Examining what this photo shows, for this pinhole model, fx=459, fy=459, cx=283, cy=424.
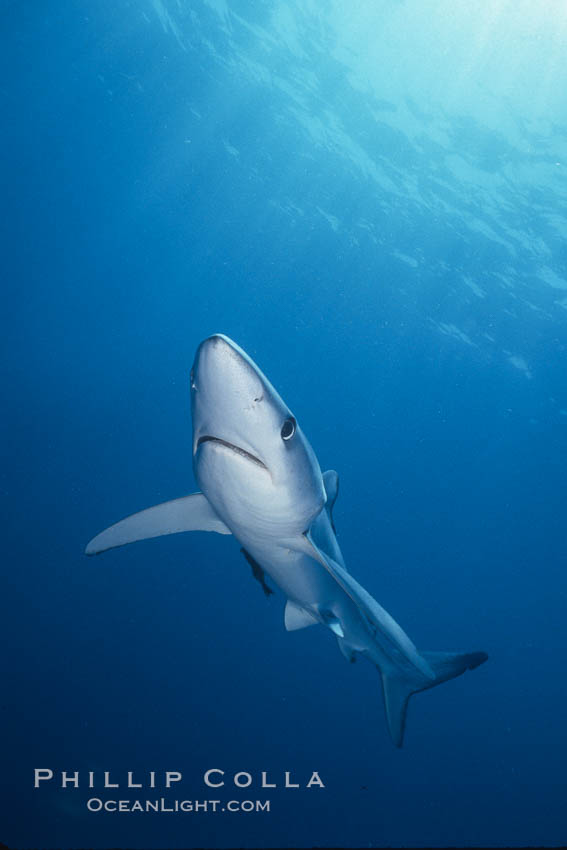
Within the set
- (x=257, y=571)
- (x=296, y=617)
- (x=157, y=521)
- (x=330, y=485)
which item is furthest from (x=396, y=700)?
(x=157, y=521)

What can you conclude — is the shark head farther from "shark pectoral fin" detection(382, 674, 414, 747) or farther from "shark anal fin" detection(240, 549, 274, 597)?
"shark pectoral fin" detection(382, 674, 414, 747)

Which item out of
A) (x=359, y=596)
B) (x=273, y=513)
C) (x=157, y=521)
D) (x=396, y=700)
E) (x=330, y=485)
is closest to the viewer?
(x=273, y=513)

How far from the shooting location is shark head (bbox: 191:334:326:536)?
74.3 inches

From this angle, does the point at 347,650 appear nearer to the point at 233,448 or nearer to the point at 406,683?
the point at 406,683

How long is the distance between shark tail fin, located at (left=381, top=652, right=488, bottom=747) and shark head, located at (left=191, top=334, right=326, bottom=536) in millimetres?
2436

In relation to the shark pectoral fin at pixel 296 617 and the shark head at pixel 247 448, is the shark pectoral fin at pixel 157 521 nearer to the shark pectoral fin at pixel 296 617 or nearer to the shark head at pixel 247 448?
the shark head at pixel 247 448

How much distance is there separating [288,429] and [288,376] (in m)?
33.7

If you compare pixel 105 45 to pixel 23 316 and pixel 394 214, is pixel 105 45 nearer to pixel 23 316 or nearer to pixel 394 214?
pixel 394 214

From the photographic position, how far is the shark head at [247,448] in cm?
189

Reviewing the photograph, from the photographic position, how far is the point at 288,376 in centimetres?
3569

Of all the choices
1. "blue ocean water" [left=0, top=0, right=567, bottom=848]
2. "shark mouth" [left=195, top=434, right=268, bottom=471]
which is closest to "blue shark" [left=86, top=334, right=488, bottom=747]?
"shark mouth" [left=195, top=434, right=268, bottom=471]

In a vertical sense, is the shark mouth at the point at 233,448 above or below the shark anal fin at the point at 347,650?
above

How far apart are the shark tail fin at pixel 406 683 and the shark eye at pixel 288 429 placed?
127 inches

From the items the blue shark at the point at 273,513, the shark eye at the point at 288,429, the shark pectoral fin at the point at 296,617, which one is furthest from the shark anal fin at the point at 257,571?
the shark eye at the point at 288,429
